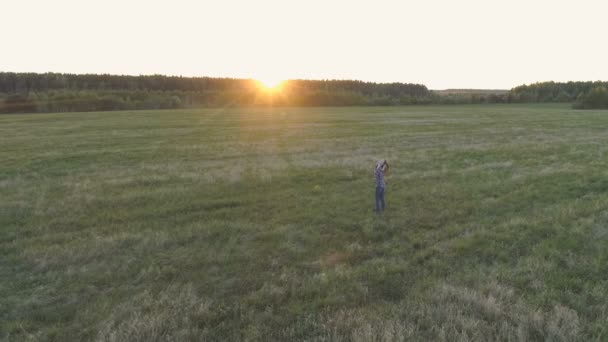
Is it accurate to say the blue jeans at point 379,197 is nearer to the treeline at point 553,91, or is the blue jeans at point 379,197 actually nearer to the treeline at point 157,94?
the treeline at point 157,94

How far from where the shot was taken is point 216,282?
5.88 m

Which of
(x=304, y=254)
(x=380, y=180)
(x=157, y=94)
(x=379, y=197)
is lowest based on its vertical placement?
(x=304, y=254)

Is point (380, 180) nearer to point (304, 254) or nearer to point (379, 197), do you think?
point (379, 197)

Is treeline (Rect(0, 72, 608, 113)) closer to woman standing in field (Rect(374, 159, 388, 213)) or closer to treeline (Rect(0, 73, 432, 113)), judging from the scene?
treeline (Rect(0, 73, 432, 113))

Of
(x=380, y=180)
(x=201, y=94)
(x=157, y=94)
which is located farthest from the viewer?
(x=201, y=94)

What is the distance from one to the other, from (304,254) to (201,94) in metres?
92.5

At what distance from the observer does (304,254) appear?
6.86 metres

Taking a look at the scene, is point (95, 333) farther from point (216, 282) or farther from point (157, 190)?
point (157, 190)

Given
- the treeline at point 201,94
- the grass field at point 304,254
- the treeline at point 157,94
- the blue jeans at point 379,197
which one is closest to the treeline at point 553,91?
the treeline at point 201,94

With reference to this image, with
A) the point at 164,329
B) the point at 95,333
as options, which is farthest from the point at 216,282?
the point at 95,333

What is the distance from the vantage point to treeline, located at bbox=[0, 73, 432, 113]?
228 ft

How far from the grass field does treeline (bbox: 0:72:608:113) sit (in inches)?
2603

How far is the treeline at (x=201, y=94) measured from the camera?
226 feet

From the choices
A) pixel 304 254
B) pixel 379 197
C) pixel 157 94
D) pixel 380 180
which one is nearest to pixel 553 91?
pixel 157 94
